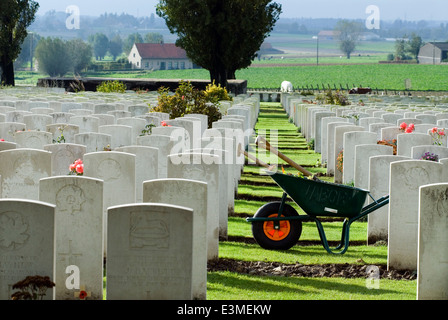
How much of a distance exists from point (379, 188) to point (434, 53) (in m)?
136

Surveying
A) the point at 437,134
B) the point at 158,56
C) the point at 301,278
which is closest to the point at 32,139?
the point at 301,278

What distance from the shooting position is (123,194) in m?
8.59

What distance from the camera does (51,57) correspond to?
11994cm

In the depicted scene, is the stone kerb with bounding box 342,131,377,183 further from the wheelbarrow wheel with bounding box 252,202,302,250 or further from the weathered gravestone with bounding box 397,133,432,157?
the wheelbarrow wheel with bounding box 252,202,302,250

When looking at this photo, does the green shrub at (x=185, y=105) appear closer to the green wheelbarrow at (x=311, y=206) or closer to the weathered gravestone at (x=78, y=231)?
the green wheelbarrow at (x=311, y=206)

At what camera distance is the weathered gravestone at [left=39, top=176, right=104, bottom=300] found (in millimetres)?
7035

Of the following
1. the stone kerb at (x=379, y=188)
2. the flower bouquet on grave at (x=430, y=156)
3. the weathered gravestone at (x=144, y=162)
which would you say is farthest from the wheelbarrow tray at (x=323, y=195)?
the flower bouquet on grave at (x=430, y=156)

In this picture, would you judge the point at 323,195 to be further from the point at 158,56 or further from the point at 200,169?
the point at 158,56

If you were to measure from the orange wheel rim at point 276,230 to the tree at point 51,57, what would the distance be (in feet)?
374

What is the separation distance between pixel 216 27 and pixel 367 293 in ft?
110

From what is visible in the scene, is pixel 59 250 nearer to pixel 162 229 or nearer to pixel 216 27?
pixel 162 229

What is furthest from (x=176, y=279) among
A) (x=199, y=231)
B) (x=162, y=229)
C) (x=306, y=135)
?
(x=306, y=135)

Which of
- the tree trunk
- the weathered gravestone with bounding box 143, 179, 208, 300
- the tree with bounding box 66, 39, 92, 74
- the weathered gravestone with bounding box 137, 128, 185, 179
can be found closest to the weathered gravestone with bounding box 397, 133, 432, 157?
the weathered gravestone with bounding box 137, 128, 185, 179

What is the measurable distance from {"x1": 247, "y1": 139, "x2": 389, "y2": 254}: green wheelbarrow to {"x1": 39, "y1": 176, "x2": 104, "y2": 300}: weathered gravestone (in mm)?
2400
